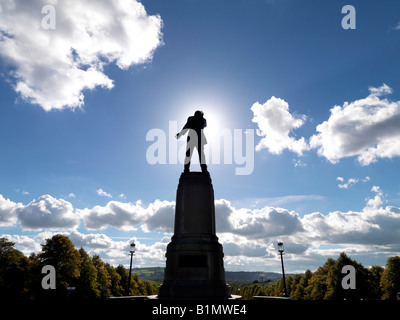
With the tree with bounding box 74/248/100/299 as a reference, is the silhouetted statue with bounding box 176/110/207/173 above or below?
above

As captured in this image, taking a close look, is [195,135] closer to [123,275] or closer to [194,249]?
[194,249]

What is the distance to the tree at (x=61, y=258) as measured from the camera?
122ft

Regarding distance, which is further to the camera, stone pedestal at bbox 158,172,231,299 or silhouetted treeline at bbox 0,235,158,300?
silhouetted treeline at bbox 0,235,158,300

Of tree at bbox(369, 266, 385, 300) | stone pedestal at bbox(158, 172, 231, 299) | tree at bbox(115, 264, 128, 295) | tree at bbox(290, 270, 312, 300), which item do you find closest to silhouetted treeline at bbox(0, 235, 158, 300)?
tree at bbox(115, 264, 128, 295)

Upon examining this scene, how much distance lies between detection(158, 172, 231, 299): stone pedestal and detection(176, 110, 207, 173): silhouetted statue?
1.24 meters

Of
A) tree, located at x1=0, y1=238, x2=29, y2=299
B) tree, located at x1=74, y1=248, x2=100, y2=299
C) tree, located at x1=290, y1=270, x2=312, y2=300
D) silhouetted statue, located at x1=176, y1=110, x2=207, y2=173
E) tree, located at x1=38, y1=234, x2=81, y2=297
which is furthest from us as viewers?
tree, located at x1=290, y1=270, x2=312, y2=300

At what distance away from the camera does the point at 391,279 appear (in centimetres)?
4494

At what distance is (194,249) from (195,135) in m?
6.15

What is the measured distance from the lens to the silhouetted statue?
565 inches

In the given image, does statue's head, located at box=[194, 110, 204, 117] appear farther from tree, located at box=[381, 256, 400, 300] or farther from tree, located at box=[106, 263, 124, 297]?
tree, located at box=[106, 263, 124, 297]

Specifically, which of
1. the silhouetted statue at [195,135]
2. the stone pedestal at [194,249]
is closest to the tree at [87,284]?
the stone pedestal at [194,249]

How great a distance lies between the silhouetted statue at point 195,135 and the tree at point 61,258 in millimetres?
33201
